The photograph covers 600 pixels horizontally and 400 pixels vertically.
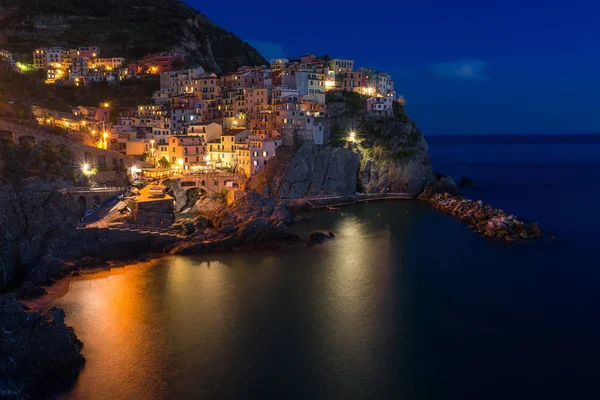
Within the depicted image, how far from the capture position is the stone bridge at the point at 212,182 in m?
37.9

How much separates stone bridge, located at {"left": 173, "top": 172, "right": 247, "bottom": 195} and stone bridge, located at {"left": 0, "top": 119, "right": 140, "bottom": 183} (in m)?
5.07

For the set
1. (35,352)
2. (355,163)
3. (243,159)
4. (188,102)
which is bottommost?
(35,352)

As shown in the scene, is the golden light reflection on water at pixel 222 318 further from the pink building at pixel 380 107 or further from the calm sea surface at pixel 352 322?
the pink building at pixel 380 107

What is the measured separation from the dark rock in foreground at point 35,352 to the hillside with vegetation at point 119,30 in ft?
184

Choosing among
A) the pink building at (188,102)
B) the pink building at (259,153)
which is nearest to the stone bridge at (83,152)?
the pink building at (259,153)

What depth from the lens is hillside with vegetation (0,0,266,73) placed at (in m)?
67.4

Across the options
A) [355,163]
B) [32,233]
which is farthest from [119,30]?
[32,233]

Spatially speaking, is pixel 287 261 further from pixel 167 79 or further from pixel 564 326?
pixel 167 79

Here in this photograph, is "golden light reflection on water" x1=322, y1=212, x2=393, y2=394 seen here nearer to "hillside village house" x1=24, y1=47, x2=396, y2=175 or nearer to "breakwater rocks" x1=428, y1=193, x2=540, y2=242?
"breakwater rocks" x1=428, y1=193, x2=540, y2=242

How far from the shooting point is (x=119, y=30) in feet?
237

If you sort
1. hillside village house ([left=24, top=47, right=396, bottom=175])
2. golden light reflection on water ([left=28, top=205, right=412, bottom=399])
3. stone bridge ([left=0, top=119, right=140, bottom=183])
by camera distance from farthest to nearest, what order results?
hillside village house ([left=24, top=47, right=396, bottom=175]) → stone bridge ([left=0, top=119, right=140, bottom=183]) → golden light reflection on water ([left=28, top=205, right=412, bottom=399])

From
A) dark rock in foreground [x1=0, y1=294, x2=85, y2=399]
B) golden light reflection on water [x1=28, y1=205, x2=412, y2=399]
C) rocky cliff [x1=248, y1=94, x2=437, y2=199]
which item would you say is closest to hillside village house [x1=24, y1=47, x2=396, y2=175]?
rocky cliff [x1=248, y1=94, x2=437, y2=199]

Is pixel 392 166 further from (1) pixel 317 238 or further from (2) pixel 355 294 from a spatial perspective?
(2) pixel 355 294

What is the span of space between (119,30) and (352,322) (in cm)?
6712
